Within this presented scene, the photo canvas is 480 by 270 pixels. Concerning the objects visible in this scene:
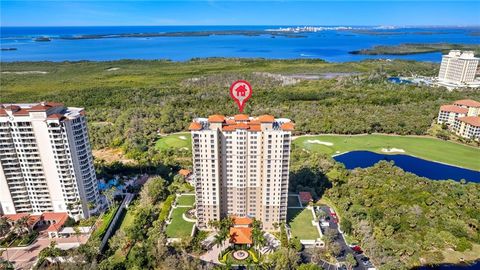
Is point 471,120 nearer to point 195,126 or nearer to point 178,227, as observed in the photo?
point 195,126

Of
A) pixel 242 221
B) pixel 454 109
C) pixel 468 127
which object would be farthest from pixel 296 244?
pixel 454 109

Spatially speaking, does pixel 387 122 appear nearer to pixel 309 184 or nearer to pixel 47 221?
pixel 309 184

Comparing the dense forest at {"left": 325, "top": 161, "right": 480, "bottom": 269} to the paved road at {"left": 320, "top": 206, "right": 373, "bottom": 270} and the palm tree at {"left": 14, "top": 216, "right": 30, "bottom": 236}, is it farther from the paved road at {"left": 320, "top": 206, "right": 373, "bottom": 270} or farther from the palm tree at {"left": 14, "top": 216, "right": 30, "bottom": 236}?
the palm tree at {"left": 14, "top": 216, "right": 30, "bottom": 236}

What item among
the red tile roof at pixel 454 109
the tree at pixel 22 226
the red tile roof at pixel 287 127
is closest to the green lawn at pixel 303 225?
the red tile roof at pixel 287 127

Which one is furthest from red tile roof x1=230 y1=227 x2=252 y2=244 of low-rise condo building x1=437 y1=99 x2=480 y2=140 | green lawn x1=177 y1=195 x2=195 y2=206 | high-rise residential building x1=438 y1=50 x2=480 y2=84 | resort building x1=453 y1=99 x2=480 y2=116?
high-rise residential building x1=438 y1=50 x2=480 y2=84

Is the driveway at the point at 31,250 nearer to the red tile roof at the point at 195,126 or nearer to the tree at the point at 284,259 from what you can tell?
the red tile roof at the point at 195,126
